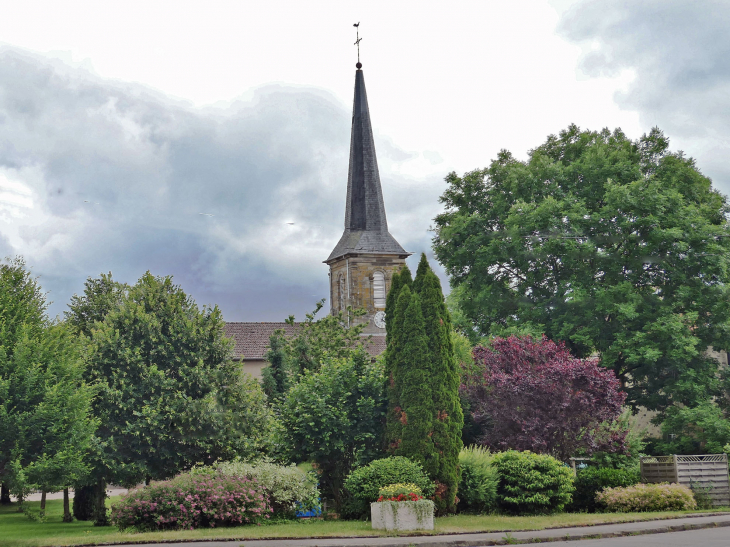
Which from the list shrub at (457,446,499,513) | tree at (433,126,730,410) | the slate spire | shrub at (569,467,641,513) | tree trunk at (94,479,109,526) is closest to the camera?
shrub at (457,446,499,513)

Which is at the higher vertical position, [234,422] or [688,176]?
[688,176]

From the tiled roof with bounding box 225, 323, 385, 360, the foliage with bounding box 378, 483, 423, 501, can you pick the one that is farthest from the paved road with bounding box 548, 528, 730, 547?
the tiled roof with bounding box 225, 323, 385, 360

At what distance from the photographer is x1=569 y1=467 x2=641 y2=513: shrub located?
1983 centimetres

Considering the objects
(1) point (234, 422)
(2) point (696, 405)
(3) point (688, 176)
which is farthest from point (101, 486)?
(3) point (688, 176)

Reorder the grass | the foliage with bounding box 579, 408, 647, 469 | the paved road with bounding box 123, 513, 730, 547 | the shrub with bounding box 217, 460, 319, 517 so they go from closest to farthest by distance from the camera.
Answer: the paved road with bounding box 123, 513, 730, 547 → the grass → the shrub with bounding box 217, 460, 319, 517 → the foliage with bounding box 579, 408, 647, 469

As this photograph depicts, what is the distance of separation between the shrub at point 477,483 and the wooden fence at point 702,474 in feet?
22.3

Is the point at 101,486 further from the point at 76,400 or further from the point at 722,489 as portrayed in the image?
the point at 722,489

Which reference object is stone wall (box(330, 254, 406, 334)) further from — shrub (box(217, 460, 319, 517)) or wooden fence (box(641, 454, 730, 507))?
shrub (box(217, 460, 319, 517))

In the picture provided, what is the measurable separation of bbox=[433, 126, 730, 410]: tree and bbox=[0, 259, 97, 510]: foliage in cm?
1735

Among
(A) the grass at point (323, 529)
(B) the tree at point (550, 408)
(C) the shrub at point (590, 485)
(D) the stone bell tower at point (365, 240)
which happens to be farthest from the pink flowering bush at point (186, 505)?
(D) the stone bell tower at point (365, 240)

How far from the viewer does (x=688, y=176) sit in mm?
28750

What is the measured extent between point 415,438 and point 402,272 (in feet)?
16.0

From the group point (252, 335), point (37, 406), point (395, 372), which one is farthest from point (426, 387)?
point (252, 335)

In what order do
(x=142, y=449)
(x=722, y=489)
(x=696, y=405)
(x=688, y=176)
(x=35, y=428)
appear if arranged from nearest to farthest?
(x=35, y=428)
(x=142, y=449)
(x=722, y=489)
(x=696, y=405)
(x=688, y=176)
